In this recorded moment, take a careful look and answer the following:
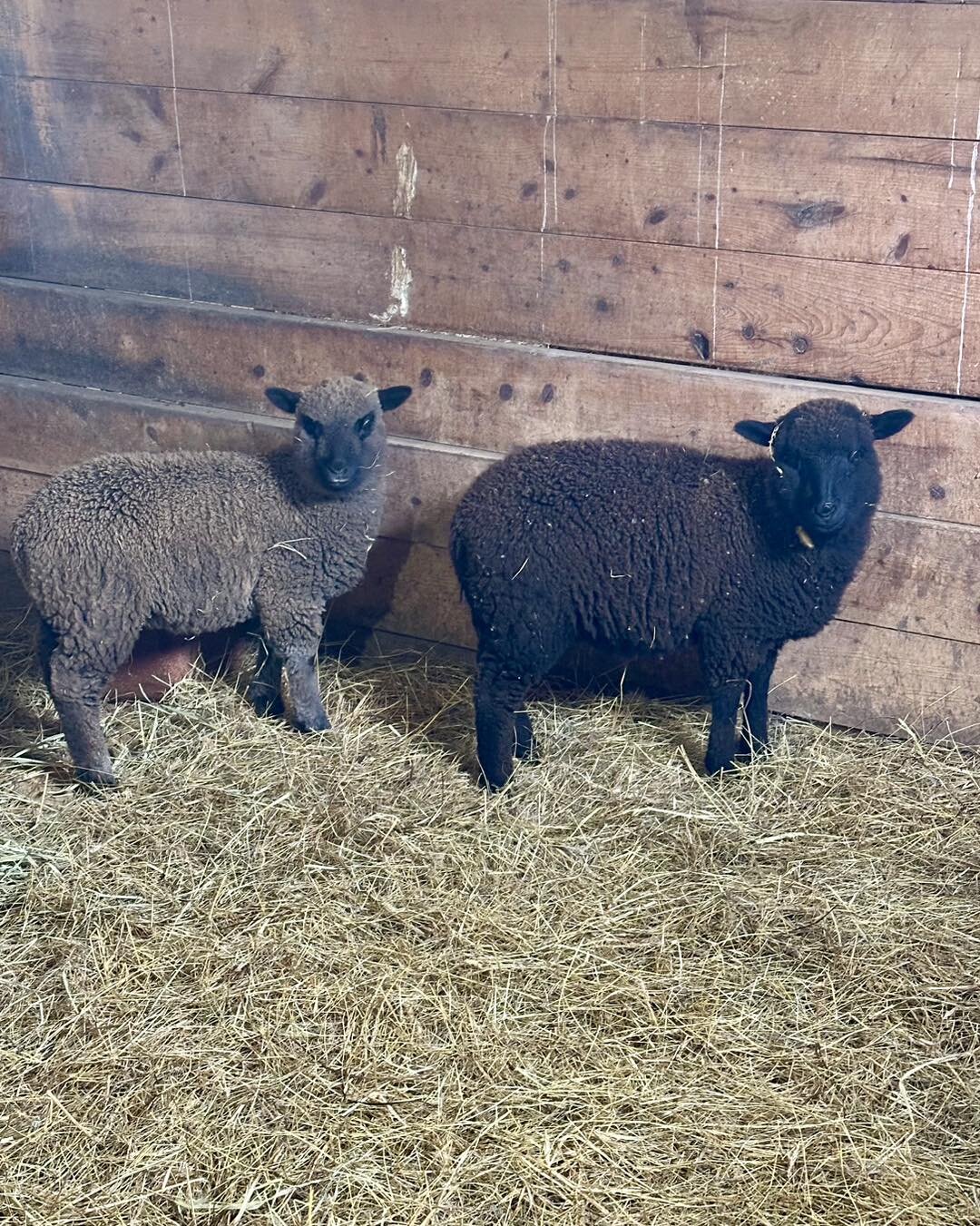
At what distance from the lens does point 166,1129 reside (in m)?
3.17

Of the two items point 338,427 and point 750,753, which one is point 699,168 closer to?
point 338,427

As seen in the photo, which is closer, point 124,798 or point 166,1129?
point 166,1129

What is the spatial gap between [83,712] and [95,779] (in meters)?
→ 0.25

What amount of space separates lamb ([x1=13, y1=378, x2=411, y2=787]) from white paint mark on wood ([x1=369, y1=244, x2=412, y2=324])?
0.54 meters

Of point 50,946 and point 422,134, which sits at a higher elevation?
point 422,134

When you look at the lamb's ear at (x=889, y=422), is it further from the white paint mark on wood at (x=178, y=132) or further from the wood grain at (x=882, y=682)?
the white paint mark on wood at (x=178, y=132)

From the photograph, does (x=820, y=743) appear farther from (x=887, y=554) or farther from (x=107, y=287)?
(x=107, y=287)

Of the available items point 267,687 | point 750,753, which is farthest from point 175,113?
point 750,753

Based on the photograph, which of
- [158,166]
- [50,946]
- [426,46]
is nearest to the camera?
[50,946]

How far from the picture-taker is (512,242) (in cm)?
488

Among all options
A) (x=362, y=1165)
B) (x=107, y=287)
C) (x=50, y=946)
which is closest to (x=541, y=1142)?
(x=362, y=1165)

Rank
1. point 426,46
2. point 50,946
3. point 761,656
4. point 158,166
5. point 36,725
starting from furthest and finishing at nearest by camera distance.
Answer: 1. point 158,166
2. point 36,725
3. point 426,46
4. point 761,656
5. point 50,946

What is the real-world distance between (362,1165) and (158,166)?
4.18 metres

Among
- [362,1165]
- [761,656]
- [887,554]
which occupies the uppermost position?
[887,554]
